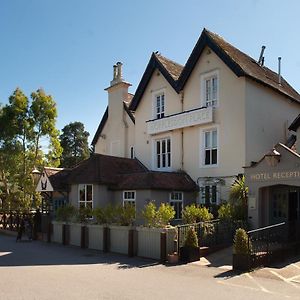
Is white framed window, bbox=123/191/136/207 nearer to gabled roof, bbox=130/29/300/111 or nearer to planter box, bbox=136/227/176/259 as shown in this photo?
planter box, bbox=136/227/176/259

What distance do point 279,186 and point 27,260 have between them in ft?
35.9

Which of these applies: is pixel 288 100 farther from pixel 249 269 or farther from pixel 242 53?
pixel 249 269

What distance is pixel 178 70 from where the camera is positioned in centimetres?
2900

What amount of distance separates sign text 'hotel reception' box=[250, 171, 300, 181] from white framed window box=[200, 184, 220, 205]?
5.42 metres

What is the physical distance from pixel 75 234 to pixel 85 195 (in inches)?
143

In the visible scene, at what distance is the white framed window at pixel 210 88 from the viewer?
24.3 m

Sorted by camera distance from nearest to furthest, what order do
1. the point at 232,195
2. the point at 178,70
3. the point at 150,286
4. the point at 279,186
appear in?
the point at 150,286, the point at 279,186, the point at 232,195, the point at 178,70

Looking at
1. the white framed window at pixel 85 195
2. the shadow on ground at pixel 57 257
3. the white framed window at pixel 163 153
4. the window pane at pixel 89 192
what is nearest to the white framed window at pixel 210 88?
the white framed window at pixel 163 153

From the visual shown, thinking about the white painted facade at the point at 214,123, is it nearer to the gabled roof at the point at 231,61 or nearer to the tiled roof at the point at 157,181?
the gabled roof at the point at 231,61

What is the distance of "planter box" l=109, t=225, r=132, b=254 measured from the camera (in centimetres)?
1781

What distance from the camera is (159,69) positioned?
91.4 feet

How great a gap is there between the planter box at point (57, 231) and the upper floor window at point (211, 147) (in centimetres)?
902

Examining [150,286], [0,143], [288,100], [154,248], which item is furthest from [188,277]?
[0,143]

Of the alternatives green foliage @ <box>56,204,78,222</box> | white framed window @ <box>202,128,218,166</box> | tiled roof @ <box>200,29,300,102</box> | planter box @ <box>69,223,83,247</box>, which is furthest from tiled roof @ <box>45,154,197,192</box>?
tiled roof @ <box>200,29,300,102</box>
